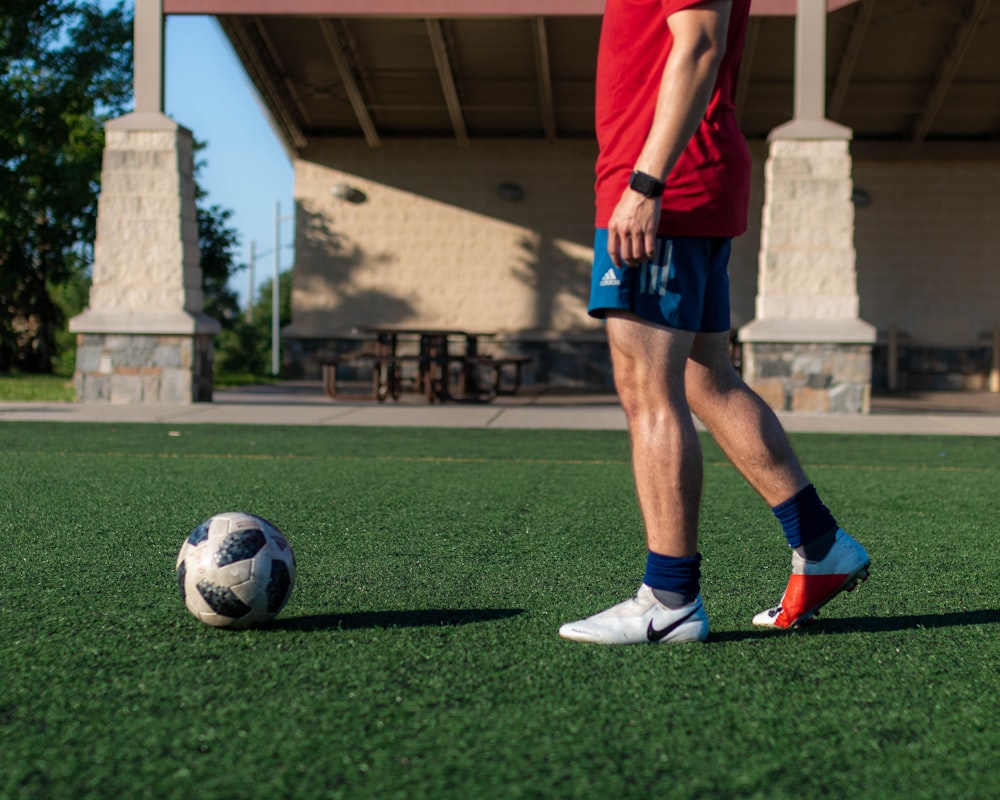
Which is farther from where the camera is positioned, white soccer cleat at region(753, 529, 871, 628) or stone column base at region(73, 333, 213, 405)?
stone column base at region(73, 333, 213, 405)

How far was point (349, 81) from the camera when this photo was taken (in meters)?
16.1

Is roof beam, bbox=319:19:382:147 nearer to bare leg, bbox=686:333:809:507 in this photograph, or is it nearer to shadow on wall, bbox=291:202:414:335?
shadow on wall, bbox=291:202:414:335

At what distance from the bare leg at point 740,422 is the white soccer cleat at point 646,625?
14.8 inches

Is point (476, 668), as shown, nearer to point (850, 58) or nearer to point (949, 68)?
point (850, 58)

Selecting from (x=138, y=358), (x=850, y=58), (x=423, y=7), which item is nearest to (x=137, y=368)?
(x=138, y=358)

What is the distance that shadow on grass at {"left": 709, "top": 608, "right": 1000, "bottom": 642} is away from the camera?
275 cm

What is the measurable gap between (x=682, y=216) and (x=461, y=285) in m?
16.0

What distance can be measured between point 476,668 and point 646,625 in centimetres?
45

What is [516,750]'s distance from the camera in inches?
74.3

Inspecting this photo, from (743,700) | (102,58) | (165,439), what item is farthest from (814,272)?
(102,58)

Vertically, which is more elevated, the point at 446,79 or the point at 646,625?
the point at 446,79

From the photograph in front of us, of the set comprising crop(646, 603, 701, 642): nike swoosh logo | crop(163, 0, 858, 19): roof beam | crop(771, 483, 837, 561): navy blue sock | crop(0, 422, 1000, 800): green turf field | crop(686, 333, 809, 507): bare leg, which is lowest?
crop(0, 422, 1000, 800): green turf field

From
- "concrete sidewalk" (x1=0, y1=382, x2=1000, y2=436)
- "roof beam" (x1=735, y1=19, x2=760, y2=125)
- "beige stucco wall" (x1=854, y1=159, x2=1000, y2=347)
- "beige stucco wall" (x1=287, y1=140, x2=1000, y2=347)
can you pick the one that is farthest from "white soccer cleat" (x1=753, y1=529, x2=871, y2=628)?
"beige stucco wall" (x1=854, y1=159, x2=1000, y2=347)

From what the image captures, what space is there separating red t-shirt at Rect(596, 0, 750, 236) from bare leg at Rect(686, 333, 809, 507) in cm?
33
